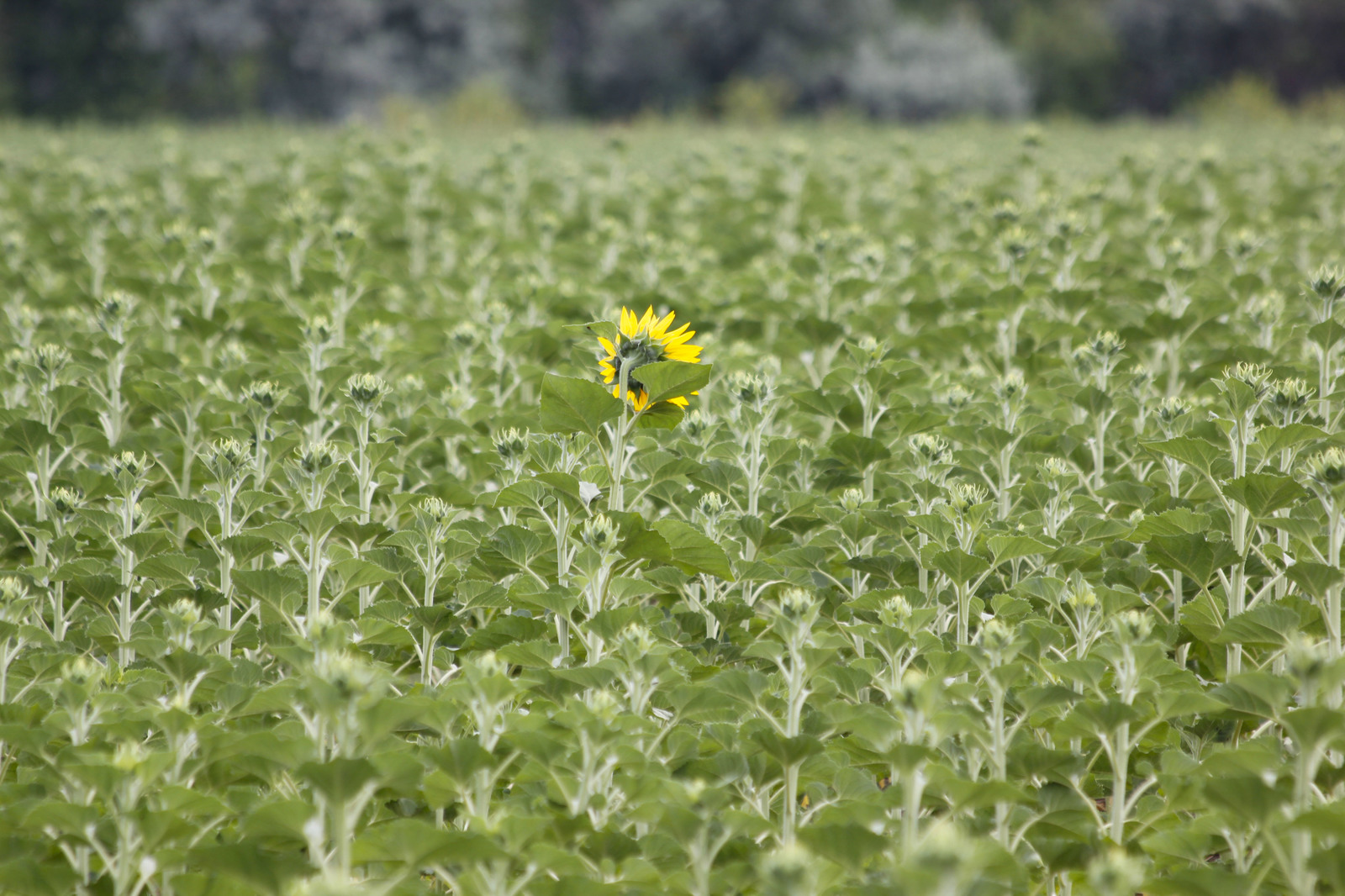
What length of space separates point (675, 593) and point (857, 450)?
0.63 m

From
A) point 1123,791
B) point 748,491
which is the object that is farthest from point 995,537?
point 748,491

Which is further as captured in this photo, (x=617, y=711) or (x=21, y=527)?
(x=21, y=527)

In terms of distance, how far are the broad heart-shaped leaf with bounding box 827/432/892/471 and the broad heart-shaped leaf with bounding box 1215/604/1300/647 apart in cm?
100

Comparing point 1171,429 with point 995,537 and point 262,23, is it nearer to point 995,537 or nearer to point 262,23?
point 995,537

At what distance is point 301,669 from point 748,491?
1.39m

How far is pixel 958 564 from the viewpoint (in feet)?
7.64

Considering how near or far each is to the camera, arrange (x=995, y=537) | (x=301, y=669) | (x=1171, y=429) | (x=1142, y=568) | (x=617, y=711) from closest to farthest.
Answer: (x=301, y=669)
(x=617, y=711)
(x=995, y=537)
(x=1142, y=568)
(x=1171, y=429)

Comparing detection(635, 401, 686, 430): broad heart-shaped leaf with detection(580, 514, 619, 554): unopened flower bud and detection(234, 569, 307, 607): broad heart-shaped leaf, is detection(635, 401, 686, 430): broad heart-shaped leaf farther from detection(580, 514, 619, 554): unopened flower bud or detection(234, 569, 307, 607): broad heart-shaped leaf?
detection(234, 569, 307, 607): broad heart-shaped leaf

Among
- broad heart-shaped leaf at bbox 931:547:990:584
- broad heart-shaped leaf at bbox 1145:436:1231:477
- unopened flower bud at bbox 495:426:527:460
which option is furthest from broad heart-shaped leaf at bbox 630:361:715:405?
broad heart-shaped leaf at bbox 1145:436:1231:477

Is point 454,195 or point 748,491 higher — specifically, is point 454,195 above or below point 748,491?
above

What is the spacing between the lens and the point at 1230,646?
7.79 feet

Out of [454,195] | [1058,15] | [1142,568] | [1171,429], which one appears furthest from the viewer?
[1058,15]

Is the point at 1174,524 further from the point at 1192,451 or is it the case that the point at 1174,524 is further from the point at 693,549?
the point at 693,549

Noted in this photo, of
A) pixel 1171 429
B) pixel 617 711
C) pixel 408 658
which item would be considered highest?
pixel 1171 429
